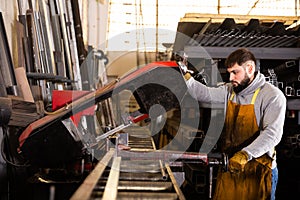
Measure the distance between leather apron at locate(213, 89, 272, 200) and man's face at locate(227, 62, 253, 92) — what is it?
99 millimetres

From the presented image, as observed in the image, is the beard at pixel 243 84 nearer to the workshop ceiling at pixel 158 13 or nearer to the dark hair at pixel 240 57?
the dark hair at pixel 240 57

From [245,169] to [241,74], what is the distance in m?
0.61

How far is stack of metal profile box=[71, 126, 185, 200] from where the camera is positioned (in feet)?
4.48

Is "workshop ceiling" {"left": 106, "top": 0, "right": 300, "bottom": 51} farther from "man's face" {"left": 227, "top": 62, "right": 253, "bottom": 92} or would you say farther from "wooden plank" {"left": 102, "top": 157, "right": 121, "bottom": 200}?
"wooden plank" {"left": 102, "top": 157, "right": 121, "bottom": 200}

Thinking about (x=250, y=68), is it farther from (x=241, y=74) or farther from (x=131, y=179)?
(x=131, y=179)

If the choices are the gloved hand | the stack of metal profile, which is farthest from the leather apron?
the stack of metal profile

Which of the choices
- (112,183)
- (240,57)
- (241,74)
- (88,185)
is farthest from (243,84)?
(88,185)

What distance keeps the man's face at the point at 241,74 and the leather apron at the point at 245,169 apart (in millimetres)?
99

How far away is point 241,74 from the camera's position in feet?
7.43

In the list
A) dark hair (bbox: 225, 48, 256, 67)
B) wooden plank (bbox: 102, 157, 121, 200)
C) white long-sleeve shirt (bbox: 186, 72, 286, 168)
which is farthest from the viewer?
dark hair (bbox: 225, 48, 256, 67)

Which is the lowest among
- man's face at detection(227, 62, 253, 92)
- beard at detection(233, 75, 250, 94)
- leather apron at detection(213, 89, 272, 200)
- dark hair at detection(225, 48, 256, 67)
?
leather apron at detection(213, 89, 272, 200)

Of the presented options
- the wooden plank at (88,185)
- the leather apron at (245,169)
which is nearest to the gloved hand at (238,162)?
the leather apron at (245,169)

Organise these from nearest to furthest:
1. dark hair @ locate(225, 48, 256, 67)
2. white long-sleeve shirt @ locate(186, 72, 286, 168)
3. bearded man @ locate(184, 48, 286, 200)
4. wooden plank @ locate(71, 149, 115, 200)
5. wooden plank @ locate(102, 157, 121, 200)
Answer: wooden plank @ locate(71, 149, 115, 200) → wooden plank @ locate(102, 157, 121, 200) → white long-sleeve shirt @ locate(186, 72, 286, 168) → bearded man @ locate(184, 48, 286, 200) → dark hair @ locate(225, 48, 256, 67)

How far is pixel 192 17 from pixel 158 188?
2.23m
